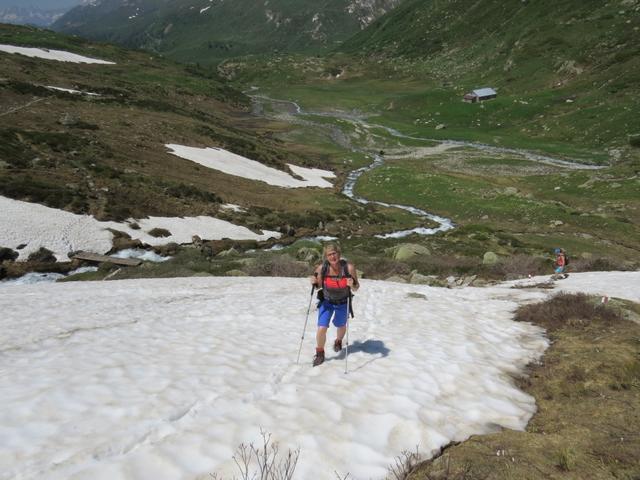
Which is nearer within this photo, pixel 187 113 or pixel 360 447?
pixel 360 447

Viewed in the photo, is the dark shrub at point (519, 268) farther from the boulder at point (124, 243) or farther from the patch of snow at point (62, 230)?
the boulder at point (124, 243)

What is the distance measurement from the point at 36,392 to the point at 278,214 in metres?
42.2

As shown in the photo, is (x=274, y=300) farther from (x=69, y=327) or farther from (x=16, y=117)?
(x=16, y=117)

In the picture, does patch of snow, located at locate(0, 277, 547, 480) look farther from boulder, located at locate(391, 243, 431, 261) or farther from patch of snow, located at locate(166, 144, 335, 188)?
patch of snow, located at locate(166, 144, 335, 188)

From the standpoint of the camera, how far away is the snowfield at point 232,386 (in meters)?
7.35

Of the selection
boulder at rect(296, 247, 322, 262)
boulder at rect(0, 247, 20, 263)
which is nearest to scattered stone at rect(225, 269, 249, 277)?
boulder at rect(296, 247, 322, 262)

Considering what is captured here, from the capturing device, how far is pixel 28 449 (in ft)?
23.5

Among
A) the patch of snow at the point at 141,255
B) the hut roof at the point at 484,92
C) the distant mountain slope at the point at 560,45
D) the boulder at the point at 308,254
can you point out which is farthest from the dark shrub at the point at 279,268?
the hut roof at the point at 484,92

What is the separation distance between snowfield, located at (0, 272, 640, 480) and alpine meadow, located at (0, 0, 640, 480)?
0.06 meters

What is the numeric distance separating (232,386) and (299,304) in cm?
984

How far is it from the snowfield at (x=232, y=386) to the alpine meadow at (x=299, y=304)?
0.06 meters

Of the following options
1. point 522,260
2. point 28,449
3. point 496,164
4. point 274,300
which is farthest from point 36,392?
point 496,164

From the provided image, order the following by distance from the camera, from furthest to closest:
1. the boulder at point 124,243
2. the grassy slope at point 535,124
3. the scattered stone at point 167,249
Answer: the grassy slope at point 535,124
the scattered stone at point 167,249
the boulder at point 124,243

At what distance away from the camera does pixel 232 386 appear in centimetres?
1010
